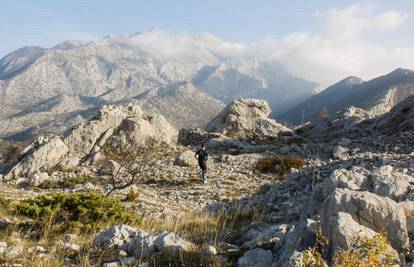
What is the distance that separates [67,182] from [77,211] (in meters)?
14.5

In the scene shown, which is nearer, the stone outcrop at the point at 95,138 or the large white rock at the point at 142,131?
the stone outcrop at the point at 95,138

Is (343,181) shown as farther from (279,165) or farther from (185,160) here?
(185,160)

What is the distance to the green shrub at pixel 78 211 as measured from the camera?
12641 mm

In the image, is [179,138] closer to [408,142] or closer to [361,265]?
[408,142]

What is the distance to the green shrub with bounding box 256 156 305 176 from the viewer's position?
30.3 meters

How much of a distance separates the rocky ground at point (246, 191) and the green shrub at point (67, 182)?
8.0 inches

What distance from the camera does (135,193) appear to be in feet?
71.5

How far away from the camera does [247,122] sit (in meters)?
58.0

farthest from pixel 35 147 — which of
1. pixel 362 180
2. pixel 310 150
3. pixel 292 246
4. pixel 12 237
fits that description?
A: pixel 292 246

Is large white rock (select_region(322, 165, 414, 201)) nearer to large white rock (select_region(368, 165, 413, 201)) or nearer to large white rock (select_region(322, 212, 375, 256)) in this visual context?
large white rock (select_region(368, 165, 413, 201))

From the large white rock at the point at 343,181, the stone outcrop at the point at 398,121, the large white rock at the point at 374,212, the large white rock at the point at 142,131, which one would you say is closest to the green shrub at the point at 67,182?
the large white rock at the point at 142,131

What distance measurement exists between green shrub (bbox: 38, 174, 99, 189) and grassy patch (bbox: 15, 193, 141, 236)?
12462mm

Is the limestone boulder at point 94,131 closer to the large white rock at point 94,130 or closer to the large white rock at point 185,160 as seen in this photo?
the large white rock at point 94,130

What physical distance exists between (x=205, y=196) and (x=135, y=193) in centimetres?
422
